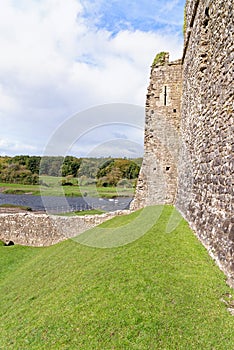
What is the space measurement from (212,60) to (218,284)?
5678 millimetres

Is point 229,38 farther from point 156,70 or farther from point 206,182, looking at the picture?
point 156,70

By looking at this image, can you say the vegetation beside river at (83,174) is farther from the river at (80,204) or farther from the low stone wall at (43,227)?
the low stone wall at (43,227)

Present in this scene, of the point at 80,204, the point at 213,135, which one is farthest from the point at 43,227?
the point at 80,204

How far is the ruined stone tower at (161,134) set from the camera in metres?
15.6

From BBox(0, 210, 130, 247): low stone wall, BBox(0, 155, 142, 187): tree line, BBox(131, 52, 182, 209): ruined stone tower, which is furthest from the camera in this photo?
BBox(0, 155, 142, 187): tree line

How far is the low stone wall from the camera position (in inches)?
703

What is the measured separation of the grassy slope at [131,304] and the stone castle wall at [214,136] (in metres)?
0.66

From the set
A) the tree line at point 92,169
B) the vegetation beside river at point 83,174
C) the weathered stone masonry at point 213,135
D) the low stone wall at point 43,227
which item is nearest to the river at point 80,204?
the vegetation beside river at point 83,174

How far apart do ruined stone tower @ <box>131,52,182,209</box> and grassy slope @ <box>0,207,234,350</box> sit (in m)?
6.82

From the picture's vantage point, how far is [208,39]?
8.55 meters

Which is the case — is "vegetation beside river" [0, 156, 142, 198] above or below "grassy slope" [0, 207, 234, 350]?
above

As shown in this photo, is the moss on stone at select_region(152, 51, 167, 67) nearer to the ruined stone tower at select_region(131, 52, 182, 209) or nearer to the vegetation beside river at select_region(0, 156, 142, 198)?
the ruined stone tower at select_region(131, 52, 182, 209)

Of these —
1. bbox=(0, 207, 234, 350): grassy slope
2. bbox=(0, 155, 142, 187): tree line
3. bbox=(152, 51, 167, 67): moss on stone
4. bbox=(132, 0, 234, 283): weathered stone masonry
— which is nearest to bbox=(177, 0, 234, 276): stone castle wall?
bbox=(132, 0, 234, 283): weathered stone masonry

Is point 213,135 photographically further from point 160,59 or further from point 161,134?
point 160,59
